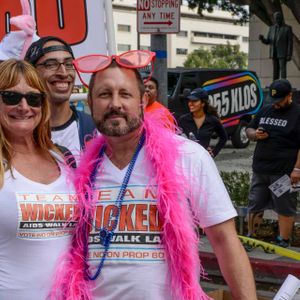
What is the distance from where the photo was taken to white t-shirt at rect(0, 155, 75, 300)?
2283 millimetres

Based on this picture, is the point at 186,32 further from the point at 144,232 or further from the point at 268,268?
the point at 144,232

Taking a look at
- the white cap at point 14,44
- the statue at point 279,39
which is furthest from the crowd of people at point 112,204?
the statue at point 279,39

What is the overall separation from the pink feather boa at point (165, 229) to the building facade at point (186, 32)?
9815cm

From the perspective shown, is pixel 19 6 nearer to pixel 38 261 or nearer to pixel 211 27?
pixel 38 261

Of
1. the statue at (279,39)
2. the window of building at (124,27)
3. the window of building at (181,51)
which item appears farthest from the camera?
the window of building at (181,51)

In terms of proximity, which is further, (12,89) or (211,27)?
(211,27)

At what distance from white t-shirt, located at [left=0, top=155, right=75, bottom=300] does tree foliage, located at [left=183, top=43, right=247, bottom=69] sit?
9177cm

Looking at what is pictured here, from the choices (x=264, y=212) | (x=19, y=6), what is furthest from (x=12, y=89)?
(x=264, y=212)

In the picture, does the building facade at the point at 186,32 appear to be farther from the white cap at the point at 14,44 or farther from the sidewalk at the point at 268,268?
the white cap at the point at 14,44

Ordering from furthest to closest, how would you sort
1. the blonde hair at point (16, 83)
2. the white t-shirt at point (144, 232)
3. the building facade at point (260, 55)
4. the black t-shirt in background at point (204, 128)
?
the building facade at point (260, 55), the black t-shirt in background at point (204, 128), the blonde hair at point (16, 83), the white t-shirt at point (144, 232)

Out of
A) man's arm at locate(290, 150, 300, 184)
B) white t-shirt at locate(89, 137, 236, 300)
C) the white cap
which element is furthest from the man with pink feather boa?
man's arm at locate(290, 150, 300, 184)

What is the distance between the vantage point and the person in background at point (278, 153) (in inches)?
262

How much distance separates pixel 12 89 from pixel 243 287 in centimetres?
113

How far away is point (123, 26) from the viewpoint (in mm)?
103375
